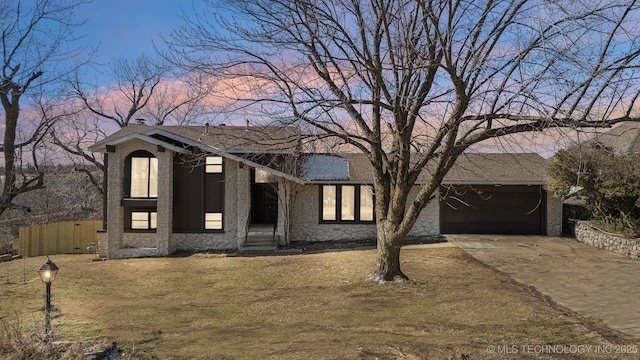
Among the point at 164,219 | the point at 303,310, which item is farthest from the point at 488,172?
the point at 164,219

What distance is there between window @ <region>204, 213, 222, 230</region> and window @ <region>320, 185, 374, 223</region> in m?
4.31

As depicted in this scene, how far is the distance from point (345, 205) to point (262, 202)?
3895 millimetres

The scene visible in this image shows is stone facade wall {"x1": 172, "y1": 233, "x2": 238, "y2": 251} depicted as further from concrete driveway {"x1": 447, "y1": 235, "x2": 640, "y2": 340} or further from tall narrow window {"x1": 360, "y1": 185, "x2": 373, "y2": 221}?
concrete driveway {"x1": 447, "y1": 235, "x2": 640, "y2": 340}

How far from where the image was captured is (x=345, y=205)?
18281 millimetres

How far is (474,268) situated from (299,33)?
829 cm

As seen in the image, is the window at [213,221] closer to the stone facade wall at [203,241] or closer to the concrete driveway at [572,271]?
the stone facade wall at [203,241]

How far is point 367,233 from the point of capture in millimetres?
18172

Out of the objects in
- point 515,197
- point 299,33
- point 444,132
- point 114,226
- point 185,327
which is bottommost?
point 185,327

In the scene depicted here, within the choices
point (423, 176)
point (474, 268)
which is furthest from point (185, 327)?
point (423, 176)

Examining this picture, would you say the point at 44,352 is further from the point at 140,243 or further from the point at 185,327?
the point at 140,243

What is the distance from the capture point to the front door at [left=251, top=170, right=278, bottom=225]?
1894cm

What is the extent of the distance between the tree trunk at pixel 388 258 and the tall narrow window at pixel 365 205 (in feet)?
23.9

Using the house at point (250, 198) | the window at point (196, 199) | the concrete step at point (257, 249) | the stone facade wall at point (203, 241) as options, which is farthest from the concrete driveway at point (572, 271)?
the window at point (196, 199)

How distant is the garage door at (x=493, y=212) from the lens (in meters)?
18.7
